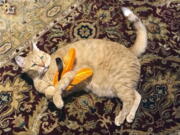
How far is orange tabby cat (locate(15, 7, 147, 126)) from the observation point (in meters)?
1.68

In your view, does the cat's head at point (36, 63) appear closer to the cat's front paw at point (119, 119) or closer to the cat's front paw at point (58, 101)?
the cat's front paw at point (58, 101)

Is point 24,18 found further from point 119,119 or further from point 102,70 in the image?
point 119,119

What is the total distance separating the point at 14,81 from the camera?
195 cm

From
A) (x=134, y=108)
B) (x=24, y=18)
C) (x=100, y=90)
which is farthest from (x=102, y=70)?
(x=24, y=18)

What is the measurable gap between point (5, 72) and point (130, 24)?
883 mm

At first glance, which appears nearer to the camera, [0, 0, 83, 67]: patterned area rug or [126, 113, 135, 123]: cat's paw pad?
[126, 113, 135, 123]: cat's paw pad

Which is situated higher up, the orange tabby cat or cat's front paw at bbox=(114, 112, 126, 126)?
the orange tabby cat

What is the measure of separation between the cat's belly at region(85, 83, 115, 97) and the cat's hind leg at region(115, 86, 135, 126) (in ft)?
0.24

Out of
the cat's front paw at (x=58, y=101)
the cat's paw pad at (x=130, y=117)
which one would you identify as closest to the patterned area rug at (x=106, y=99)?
the cat's paw pad at (x=130, y=117)

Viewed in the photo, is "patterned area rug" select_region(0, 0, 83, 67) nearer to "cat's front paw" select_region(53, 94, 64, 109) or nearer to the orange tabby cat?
the orange tabby cat

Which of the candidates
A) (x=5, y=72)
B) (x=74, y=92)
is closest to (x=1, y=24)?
(x=5, y=72)

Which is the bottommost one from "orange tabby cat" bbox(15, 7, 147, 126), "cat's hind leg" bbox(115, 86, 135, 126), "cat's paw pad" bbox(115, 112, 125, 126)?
"cat's paw pad" bbox(115, 112, 125, 126)

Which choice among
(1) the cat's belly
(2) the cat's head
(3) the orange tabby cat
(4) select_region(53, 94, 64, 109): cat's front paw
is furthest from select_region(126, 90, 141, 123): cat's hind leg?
(2) the cat's head

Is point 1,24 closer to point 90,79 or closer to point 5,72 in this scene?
point 5,72
